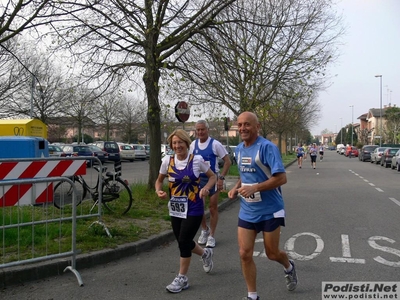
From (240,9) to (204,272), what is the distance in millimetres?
7608

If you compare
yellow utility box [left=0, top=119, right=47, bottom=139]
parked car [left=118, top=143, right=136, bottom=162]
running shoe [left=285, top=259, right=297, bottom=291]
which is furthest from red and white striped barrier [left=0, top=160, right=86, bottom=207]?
parked car [left=118, top=143, right=136, bottom=162]

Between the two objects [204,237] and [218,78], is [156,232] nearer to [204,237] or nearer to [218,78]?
[204,237]

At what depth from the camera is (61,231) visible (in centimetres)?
638

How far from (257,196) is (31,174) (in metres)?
3.27

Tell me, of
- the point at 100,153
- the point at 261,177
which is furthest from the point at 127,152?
the point at 261,177

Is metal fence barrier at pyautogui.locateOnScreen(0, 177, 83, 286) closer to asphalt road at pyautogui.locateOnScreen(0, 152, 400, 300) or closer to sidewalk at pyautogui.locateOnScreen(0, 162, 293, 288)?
sidewalk at pyautogui.locateOnScreen(0, 162, 293, 288)

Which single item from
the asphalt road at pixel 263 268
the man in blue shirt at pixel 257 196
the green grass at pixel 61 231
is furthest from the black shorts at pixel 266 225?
the green grass at pixel 61 231

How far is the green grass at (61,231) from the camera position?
568 centimetres

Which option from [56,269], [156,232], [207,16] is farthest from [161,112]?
[56,269]

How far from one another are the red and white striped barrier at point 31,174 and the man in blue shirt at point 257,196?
282 cm

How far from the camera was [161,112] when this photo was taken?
37.9 feet

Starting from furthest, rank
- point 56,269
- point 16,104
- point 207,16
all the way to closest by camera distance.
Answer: point 16,104
point 207,16
point 56,269

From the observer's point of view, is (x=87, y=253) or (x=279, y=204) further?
(x=87, y=253)

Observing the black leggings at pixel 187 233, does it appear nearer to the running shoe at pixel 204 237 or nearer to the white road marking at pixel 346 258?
the running shoe at pixel 204 237
